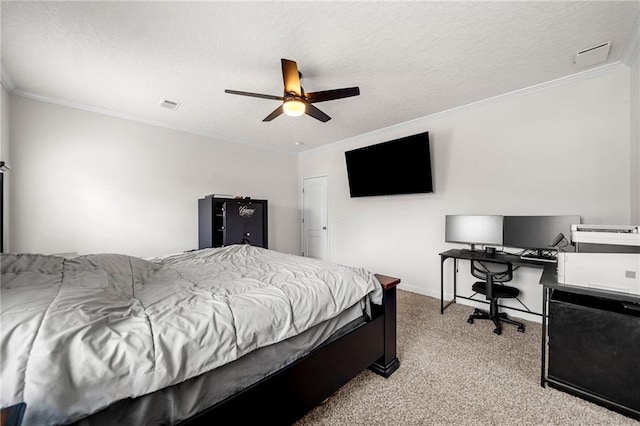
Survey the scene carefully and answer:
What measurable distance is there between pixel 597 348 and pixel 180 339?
7.83 ft

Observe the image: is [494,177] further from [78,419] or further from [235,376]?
[78,419]

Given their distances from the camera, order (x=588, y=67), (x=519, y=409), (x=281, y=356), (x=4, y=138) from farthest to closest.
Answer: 1. (x=4, y=138)
2. (x=588, y=67)
3. (x=519, y=409)
4. (x=281, y=356)

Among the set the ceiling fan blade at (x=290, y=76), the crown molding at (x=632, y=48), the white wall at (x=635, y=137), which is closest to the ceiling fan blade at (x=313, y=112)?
the ceiling fan blade at (x=290, y=76)

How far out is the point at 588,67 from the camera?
2.37 meters

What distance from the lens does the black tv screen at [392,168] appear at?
349 cm

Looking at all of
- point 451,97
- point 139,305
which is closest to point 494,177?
point 451,97

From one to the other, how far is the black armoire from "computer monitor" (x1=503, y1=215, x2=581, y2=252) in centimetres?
335

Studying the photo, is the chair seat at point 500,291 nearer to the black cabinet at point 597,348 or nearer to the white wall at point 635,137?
the black cabinet at point 597,348

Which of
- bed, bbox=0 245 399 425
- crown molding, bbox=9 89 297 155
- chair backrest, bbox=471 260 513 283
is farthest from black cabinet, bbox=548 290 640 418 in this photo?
crown molding, bbox=9 89 297 155

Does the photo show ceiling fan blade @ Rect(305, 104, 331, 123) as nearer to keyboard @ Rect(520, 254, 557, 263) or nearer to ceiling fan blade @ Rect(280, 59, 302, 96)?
ceiling fan blade @ Rect(280, 59, 302, 96)

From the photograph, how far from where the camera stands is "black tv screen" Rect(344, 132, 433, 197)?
3488 millimetres

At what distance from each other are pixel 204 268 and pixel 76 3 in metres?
1.99

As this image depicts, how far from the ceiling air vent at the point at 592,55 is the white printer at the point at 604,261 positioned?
155 centimetres

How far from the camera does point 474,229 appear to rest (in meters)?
3.01
